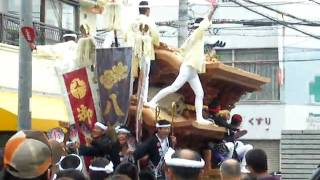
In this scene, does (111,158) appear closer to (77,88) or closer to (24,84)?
(77,88)

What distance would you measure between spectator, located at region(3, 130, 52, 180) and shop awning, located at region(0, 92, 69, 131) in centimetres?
679

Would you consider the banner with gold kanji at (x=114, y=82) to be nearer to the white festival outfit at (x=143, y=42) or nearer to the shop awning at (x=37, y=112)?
the white festival outfit at (x=143, y=42)

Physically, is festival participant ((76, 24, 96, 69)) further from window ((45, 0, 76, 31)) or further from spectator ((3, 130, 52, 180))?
window ((45, 0, 76, 31))

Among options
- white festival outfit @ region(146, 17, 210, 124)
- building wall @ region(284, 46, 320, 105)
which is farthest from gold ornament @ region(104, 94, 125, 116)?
building wall @ region(284, 46, 320, 105)

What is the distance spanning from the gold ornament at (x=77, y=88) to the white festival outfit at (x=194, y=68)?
32.7 inches

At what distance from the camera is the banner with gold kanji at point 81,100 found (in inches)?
354

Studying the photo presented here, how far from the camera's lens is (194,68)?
8812mm

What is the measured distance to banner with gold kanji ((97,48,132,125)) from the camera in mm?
8688

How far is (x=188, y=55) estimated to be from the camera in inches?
351

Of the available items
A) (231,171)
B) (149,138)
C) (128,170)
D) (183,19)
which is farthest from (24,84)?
(183,19)

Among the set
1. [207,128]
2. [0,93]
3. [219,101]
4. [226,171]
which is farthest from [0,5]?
[226,171]

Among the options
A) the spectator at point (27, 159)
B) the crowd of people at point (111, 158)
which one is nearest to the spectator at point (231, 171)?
the crowd of people at point (111, 158)

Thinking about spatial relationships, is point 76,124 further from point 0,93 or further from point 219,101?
point 0,93

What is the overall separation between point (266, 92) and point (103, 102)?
15740 mm
